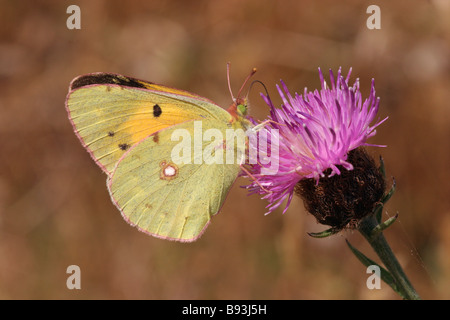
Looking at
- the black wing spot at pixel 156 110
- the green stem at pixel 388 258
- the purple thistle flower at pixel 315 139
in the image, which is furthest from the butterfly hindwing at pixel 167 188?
the green stem at pixel 388 258

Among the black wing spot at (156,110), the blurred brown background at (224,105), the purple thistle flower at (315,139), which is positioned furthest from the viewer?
the blurred brown background at (224,105)

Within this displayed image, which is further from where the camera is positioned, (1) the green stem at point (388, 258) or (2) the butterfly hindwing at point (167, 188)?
(2) the butterfly hindwing at point (167, 188)

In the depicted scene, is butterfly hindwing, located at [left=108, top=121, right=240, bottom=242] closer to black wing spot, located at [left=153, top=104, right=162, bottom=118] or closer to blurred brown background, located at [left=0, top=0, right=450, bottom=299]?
black wing spot, located at [left=153, top=104, right=162, bottom=118]

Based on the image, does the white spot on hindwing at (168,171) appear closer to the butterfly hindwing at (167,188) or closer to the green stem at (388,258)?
the butterfly hindwing at (167,188)

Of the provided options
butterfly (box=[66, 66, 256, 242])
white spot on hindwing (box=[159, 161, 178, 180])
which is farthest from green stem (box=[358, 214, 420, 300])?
white spot on hindwing (box=[159, 161, 178, 180])
